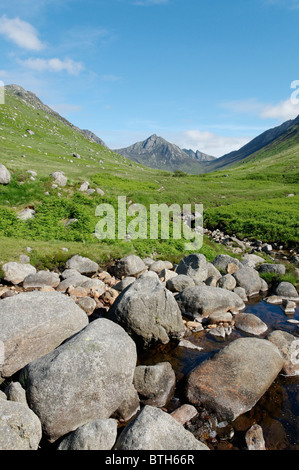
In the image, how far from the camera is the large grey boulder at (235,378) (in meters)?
9.02

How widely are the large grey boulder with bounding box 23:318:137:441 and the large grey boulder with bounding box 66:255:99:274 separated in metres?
10.4

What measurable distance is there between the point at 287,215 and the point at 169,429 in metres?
39.6

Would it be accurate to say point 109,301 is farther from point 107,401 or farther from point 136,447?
point 136,447

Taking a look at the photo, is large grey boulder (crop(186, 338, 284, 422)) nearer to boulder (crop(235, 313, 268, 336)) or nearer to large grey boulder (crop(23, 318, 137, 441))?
large grey boulder (crop(23, 318, 137, 441))

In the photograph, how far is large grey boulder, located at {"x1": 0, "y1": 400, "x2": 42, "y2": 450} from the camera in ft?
20.5

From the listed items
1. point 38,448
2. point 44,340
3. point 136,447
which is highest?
point 44,340

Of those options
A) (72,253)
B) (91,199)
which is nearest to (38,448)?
(72,253)

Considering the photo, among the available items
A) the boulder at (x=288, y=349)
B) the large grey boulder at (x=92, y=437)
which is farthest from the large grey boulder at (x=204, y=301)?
the large grey boulder at (x=92, y=437)

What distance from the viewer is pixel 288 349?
461 inches

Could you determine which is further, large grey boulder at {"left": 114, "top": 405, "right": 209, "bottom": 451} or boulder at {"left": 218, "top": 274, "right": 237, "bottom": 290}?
boulder at {"left": 218, "top": 274, "right": 237, "bottom": 290}

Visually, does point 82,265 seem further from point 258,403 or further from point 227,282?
point 258,403

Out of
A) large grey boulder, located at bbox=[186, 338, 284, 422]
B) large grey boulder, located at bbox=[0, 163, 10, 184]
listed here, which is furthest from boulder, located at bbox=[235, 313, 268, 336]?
large grey boulder, located at bbox=[0, 163, 10, 184]

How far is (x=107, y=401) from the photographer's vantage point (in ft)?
26.5

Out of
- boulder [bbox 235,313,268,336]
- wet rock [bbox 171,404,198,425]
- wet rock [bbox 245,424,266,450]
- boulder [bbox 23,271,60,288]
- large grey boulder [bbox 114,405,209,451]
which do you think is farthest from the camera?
boulder [bbox 23,271,60,288]
